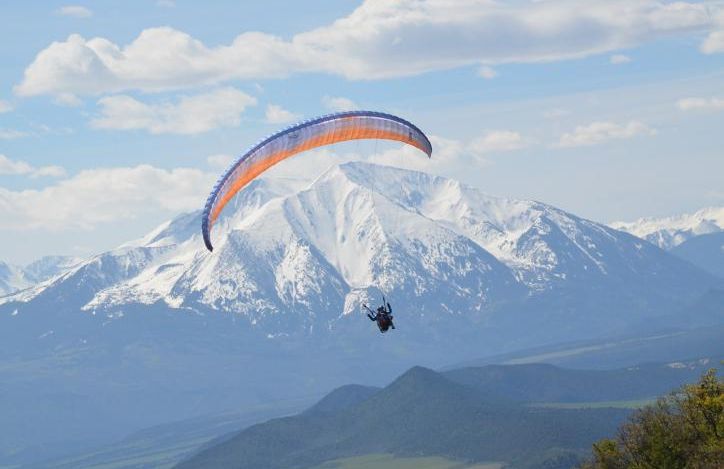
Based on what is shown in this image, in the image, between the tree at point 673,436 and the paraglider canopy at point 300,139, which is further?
the tree at point 673,436

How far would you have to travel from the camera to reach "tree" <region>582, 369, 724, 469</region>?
96875 mm

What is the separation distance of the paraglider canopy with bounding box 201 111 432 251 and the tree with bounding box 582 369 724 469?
31.1 m

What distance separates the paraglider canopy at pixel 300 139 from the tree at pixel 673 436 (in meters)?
31.1

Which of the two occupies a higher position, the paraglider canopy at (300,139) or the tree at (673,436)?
the paraglider canopy at (300,139)

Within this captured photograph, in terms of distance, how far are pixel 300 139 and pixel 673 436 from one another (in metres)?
36.5

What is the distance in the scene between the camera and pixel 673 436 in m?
98.6

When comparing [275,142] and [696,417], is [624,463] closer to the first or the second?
[696,417]

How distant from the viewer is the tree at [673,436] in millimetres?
96875

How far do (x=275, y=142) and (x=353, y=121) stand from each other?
8.35 metres

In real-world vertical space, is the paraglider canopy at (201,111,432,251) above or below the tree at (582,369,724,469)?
above

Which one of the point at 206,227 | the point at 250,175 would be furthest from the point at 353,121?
the point at 206,227

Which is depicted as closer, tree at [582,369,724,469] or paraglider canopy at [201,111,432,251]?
paraglider canopy at [201,111,432,251]

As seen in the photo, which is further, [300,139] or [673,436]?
[300,139]

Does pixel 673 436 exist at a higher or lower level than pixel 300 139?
lower
